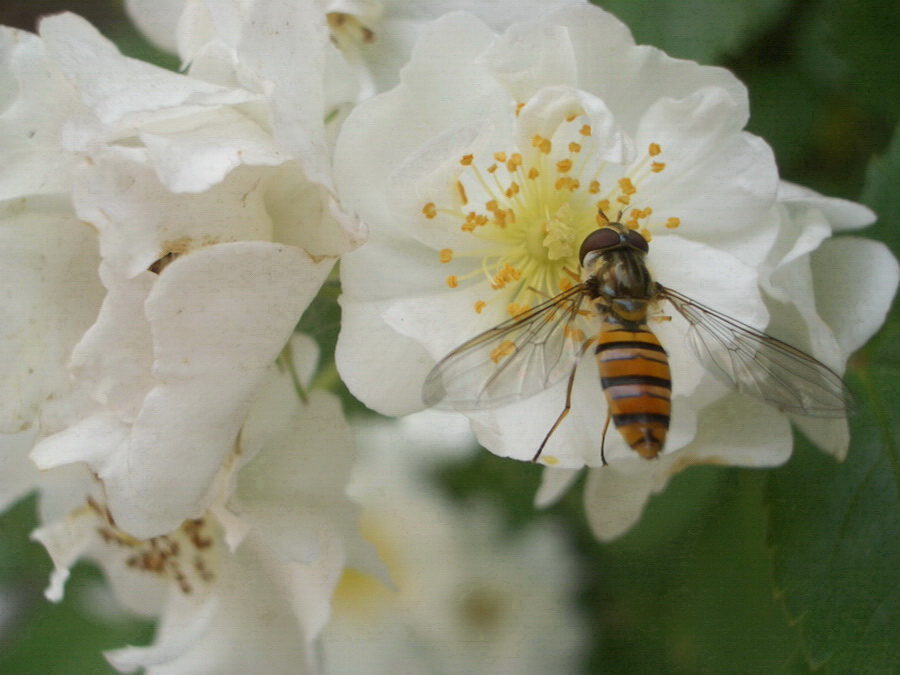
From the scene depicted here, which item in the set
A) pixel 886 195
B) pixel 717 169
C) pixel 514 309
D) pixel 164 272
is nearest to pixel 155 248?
pixel 164 272

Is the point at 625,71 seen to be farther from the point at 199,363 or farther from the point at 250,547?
the point at 250,547

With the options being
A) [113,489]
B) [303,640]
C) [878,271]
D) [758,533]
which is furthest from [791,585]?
[113,489]

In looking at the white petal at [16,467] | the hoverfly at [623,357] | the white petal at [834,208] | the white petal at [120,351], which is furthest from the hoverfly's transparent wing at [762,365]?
the white petal at [16,467]

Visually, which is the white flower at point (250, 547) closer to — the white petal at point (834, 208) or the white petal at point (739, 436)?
the white petal at point (739, 436)

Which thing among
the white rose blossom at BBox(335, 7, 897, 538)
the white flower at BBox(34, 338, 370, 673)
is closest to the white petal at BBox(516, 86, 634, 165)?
the white rose blossom at BBox(335, 7, 897, 538)

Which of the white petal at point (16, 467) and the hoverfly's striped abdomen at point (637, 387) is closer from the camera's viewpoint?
the hoverfly's striped abdomen at point (637, 387)

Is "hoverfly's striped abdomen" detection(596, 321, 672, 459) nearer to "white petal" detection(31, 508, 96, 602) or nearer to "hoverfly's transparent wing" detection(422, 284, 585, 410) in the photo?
"hoverfly's transparent wing" detection(422, 284, 585, 410)
